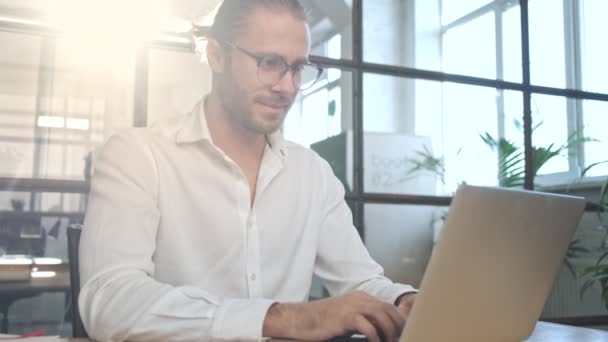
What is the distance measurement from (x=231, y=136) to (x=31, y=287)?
1084 mm

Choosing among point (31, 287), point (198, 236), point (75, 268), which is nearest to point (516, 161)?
point (198, 236)

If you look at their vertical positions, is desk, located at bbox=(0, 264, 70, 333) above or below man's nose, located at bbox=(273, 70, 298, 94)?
below

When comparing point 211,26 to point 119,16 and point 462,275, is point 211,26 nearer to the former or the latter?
point 119,16

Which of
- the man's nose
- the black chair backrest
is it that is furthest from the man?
the black chair backrest

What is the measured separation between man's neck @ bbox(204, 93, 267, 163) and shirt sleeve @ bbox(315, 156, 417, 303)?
24 centimetres

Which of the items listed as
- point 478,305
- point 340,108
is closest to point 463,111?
point 340,108

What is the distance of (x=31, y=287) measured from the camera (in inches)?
82.4

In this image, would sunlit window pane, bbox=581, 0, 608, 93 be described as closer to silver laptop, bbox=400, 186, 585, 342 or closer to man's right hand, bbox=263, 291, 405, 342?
silver laptop, bbox=400, 186, 585, 342

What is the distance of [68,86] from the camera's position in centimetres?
214

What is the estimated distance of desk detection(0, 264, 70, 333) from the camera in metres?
2.06

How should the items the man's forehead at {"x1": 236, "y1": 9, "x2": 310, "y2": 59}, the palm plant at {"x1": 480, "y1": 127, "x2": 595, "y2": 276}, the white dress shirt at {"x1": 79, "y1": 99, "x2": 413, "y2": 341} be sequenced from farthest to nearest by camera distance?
the palm plant at {"x1": 480, "y1": 127, "x2": 595, "y2": 276}, the man's forehead at {"x1": 236, "y1": 9, "x2": 310, "y2": 59}, the white dress shirt at {"x1": 79, "y1": 99, "x2": 413, "y2": 341}

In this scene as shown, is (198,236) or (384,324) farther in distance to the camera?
(198,236)

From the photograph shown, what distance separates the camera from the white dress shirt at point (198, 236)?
975 millimetres

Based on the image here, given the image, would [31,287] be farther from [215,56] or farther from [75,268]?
[215,56]
